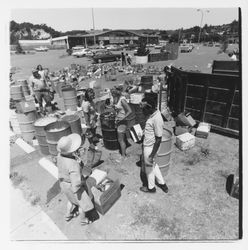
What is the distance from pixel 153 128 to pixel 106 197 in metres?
1.64

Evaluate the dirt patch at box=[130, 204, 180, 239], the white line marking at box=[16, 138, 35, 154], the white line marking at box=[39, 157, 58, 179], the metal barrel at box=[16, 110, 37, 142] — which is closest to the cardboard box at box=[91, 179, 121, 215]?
the dirt patch at box=[130, 204, 180, 239]

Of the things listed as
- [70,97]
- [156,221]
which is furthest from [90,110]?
A: [156,221]

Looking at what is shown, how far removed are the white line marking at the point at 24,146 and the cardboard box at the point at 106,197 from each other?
3468 millimetres

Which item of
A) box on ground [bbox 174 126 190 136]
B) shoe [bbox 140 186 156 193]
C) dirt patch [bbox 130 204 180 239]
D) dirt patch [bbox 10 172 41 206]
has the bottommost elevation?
dirt patch [bbox 10 172 41 206]

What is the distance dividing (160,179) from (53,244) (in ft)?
7.67

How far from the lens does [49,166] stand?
4996mm

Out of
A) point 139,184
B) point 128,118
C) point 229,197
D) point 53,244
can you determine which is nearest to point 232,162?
point 229,197

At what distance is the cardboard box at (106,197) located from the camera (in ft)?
11.1

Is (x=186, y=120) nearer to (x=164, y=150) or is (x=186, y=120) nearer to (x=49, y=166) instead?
(x=164, y=150)

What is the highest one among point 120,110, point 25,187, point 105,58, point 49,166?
point 105,58

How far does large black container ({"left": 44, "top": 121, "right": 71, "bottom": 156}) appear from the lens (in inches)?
187

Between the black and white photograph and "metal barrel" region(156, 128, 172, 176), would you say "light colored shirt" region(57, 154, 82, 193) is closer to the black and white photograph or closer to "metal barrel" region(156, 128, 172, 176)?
the black and white photograph

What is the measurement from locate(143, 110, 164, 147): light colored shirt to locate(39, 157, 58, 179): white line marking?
277cm

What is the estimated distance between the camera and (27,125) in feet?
→ 19.8
